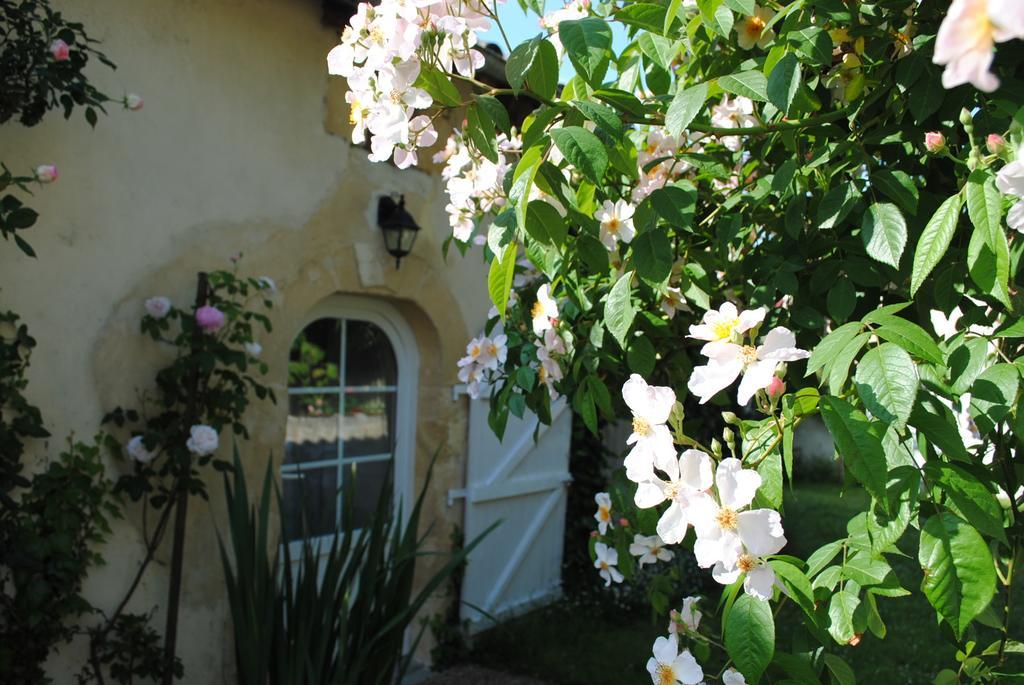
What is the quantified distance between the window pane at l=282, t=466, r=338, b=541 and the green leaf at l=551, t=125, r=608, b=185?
313 centimetres

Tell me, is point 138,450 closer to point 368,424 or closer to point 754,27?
point 368,424

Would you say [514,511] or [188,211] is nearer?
[188,211]

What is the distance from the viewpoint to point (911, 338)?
1008mm

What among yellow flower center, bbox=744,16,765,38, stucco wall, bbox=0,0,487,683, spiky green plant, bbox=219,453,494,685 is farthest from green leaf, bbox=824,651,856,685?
stucco wall, bbox=0,0,487,683

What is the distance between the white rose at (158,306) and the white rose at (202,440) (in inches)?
17.2

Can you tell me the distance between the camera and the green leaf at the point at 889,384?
95 centimetres

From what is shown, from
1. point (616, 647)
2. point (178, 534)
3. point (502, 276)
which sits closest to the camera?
point (502, 276)

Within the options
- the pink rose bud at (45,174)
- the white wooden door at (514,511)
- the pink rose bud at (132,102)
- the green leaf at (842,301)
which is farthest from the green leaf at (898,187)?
the white wooden door at (514,511)

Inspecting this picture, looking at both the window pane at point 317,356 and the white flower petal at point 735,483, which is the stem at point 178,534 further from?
the white flower petal at point 735,483

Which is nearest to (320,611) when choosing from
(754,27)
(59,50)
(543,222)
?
(59,50)

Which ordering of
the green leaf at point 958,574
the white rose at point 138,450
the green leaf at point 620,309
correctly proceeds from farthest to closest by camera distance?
the white rose at point 138,450 < the green leaf at point 620,309 < the green leaf at point 958,574

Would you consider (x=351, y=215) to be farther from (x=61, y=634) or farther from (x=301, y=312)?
(x=61, y=634)

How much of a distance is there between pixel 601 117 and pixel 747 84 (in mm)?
259

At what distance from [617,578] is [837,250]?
0.81 m
